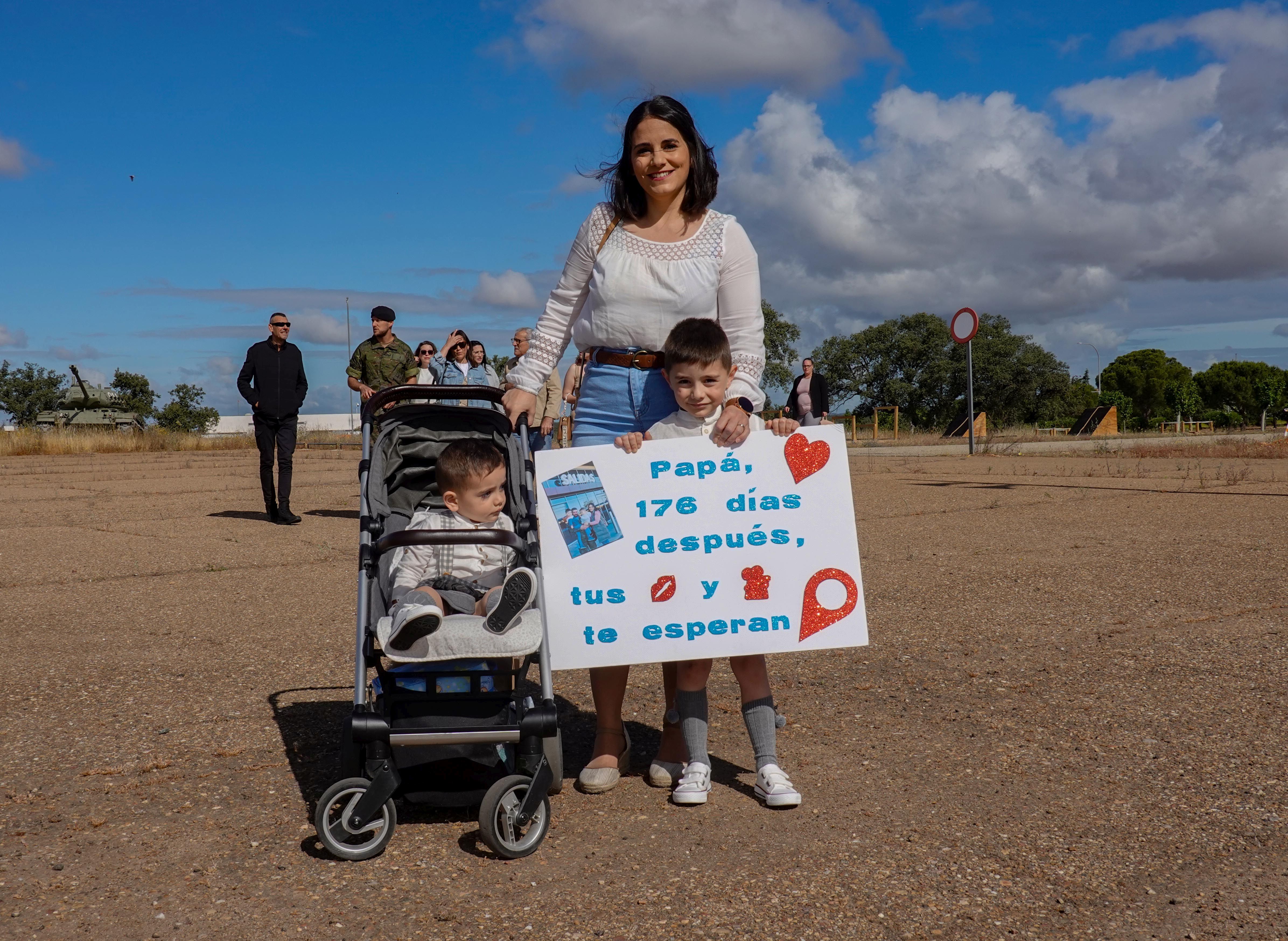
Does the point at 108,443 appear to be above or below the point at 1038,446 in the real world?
above

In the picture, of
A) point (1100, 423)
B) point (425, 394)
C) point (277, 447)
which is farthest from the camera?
point (1100, 423)

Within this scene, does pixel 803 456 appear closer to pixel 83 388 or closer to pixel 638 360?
pixel 638 360

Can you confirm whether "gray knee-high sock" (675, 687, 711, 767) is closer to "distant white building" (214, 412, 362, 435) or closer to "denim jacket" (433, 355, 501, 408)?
"denim jacket" (433, 355, 501, 408)

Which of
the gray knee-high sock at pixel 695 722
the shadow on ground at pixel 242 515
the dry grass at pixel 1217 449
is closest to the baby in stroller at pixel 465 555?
the gray knee-high sock at pixel 695 722

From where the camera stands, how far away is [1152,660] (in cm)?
497

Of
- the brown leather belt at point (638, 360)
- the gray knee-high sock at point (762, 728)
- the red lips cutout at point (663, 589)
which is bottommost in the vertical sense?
the gray knee-high sock at point (762, 728)

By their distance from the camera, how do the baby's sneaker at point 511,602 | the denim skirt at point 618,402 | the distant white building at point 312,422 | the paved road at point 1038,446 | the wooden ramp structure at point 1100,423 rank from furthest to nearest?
the distant white building at point 312,422 < the wooden ramp structure at point 1100,423 < the paved road at point 1038,446 < the denim skirt at point 618,402 < the baby's sneaker at point 511,602

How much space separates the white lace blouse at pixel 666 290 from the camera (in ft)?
11.7

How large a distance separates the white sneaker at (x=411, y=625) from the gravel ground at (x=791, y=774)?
1.90ft

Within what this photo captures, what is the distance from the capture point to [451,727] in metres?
3.14

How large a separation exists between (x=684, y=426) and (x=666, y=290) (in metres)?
0.45

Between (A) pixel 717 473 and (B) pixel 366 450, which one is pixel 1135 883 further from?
(B) pixel 366 450

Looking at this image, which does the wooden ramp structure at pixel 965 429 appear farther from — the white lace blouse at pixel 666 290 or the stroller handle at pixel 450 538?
the stroller handle at pixel 450 538

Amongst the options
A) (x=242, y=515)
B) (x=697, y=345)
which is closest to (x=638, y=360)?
(x=697, y=345)
